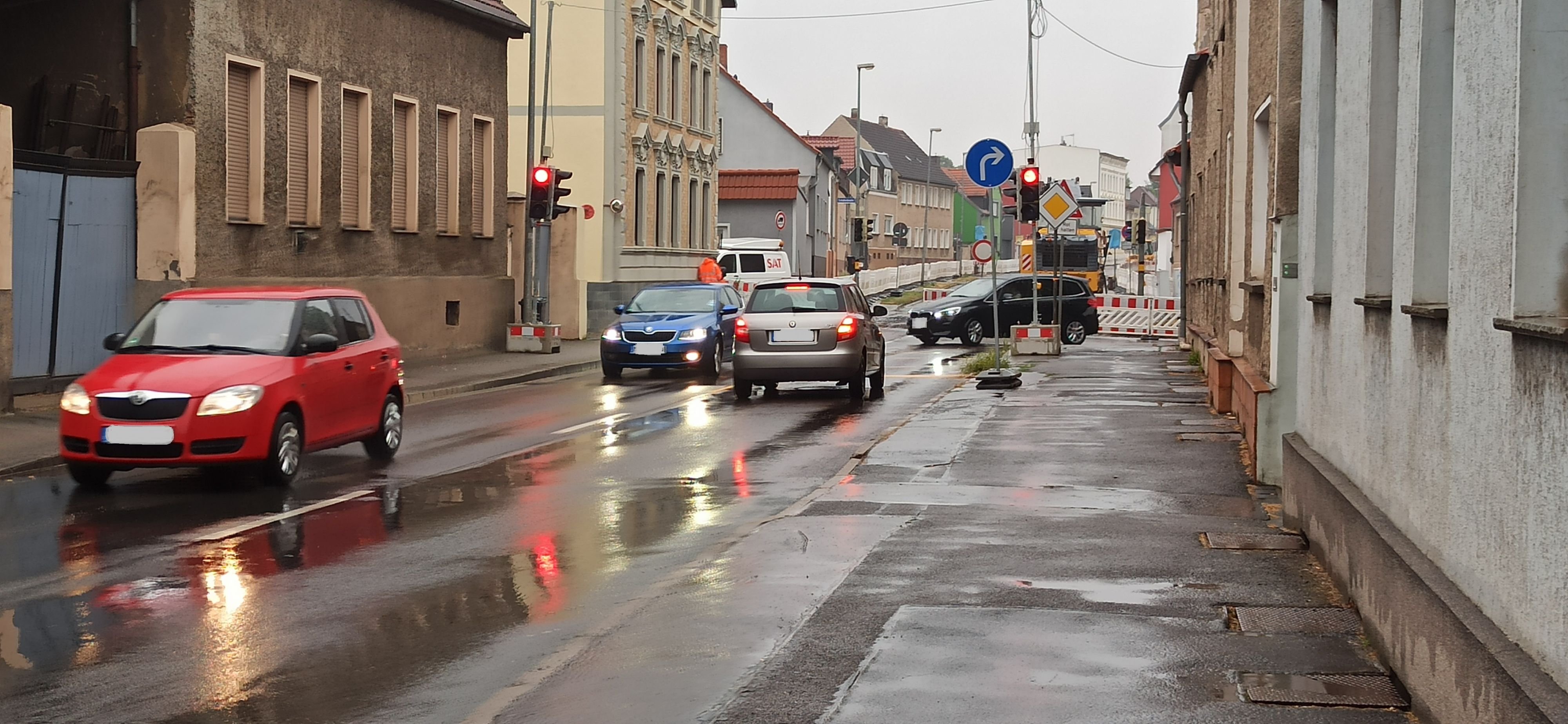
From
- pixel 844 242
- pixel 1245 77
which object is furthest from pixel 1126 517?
pixel 844 242

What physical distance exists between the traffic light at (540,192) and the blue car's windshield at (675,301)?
114 inches

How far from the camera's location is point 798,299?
22.5m

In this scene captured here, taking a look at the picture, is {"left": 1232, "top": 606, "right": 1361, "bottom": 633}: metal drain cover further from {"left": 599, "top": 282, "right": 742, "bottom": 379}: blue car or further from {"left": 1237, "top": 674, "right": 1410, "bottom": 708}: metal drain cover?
{"left": 599, "top": 282, "right": 742, "bottom": 379}: blue car

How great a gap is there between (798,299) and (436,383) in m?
5.68

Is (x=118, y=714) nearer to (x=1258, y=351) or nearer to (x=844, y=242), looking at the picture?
(x=1258, y=351)

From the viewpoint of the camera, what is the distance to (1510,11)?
203 inches

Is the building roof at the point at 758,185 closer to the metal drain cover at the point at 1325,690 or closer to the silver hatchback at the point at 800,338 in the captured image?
the silver hatchback at the point at 800,338

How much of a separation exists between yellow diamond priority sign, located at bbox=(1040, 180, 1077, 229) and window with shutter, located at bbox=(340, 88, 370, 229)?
10.8m

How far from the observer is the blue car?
2680 centimetres

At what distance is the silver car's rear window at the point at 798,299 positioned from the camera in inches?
880

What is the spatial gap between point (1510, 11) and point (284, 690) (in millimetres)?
4720

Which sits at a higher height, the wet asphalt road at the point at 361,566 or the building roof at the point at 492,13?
the building roof at the point at 492,13

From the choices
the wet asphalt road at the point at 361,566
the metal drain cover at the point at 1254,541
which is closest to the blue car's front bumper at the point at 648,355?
the wet asphalt road at the point at 361,566

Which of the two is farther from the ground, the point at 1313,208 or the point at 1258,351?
the point at 1313,208
